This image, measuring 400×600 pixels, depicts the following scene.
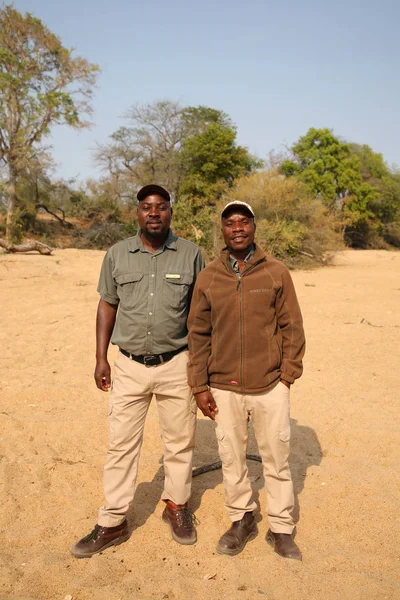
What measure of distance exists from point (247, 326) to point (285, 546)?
1207 mm

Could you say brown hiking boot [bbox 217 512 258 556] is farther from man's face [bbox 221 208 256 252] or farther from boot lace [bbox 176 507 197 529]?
man's face [bbox 221 208 256 252]

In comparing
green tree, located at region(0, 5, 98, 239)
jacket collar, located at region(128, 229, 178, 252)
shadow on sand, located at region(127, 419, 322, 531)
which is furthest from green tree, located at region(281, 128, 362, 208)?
jacket collar, located at region(128, 229, 178, 252)

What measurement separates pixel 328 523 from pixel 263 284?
1568mm

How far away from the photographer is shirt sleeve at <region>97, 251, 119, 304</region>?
115 inches

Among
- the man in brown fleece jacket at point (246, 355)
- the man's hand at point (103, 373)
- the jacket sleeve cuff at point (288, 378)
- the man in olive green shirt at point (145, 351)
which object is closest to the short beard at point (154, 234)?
the man in olive green shirt at point (145, 351)

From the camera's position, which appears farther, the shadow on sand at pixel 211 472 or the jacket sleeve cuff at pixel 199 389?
the shadow on sand at pixel 211 472

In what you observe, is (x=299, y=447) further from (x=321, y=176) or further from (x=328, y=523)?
(x=321, y=176)

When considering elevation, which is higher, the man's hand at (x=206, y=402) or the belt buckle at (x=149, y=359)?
the belt buckle at (x=149, y=359)

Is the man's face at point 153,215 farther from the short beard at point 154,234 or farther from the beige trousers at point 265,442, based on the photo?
the beige trousers at point 265,442

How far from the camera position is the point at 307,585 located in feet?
8.22

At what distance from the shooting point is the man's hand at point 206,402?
109 inches

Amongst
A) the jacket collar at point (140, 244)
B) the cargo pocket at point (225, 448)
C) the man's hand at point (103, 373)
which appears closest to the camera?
the cargo pocket at point (225, 448)

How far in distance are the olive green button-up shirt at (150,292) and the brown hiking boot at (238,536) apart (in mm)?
1069

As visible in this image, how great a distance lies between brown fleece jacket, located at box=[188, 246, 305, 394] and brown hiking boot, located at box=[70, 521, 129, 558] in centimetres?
95
